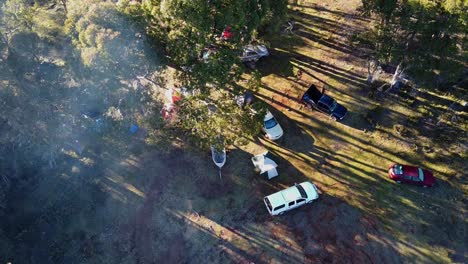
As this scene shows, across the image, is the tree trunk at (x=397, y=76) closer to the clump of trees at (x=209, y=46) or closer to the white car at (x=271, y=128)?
the white car at (x=271, y=128)

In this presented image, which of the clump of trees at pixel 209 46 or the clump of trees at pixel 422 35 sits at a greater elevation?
the clump of trees at pixel 422 35

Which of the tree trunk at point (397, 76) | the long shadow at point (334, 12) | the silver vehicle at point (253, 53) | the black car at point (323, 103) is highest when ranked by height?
the long shadow at point (334, 12)

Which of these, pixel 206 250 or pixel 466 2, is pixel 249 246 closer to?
pixel 206 250

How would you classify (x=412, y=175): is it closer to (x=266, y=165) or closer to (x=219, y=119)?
(x=266, y=165)

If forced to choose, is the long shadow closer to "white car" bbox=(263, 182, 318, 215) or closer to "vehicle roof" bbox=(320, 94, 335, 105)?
"vehicle roof" bbox=(320, 94, 335, 105)

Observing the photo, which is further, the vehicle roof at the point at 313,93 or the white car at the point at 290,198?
the vehicle roof at the point at 313,93

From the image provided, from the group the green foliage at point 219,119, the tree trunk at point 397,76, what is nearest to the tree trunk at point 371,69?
the tree trunk at point 397,76

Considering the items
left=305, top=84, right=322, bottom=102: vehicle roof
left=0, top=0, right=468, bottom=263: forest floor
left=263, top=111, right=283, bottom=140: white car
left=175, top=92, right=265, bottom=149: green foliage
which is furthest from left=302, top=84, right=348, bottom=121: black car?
left=175, top=92, right=265, bottom=149: green foliage
